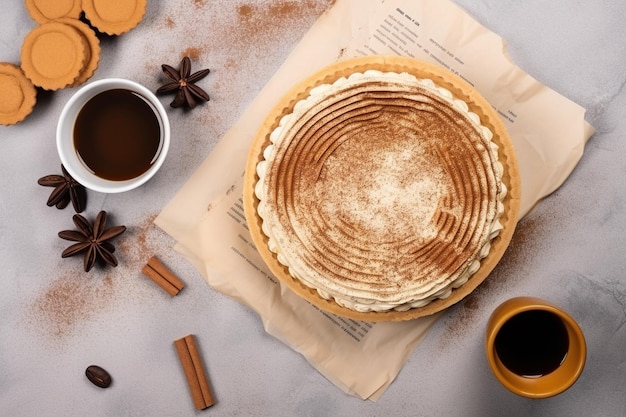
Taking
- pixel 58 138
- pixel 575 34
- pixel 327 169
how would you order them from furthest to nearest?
pixel 575 34, pixel 58 138, pixel 327 169

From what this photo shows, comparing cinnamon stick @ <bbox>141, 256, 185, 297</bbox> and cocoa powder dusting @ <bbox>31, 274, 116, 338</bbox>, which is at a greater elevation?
cinnamon stick @ <bbox>141, 256, 185, 297</bbox>

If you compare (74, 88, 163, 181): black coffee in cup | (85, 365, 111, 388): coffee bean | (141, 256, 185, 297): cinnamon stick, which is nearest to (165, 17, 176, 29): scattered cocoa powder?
(74, 88, 163, 181): black coffee in cup

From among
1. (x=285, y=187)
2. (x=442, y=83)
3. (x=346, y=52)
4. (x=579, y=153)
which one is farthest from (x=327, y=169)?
(x=579, y=153)

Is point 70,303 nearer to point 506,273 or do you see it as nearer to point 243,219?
point 243,219

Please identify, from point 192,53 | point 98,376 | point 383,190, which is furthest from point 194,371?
point 192,53

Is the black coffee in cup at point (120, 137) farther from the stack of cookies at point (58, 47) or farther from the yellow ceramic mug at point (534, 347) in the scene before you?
the yellow ceramic mug at point (534, 347)

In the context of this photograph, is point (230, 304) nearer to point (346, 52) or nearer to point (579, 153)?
point (346, 52)

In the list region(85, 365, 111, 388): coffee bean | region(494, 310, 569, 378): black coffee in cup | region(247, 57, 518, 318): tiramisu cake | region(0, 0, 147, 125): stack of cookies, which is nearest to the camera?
region(247, 57, 518, 318): tiramisu cake

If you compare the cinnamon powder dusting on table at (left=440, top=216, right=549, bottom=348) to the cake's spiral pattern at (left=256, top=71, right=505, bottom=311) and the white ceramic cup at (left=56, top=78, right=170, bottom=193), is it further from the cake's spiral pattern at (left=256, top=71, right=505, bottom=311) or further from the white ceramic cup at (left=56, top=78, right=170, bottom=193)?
the white ceramic cup at (left=56, top=78, right=170, bottom=193)
